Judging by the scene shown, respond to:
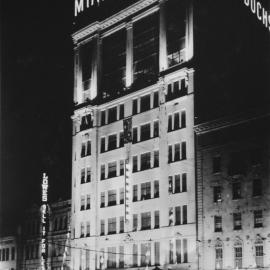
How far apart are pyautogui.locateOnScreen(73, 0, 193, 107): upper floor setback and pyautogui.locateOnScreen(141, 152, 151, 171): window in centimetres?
754

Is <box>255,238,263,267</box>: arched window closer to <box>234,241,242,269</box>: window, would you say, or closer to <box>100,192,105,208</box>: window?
<box>234,241,242,269</box>: window

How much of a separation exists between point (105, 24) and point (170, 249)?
3369 cm

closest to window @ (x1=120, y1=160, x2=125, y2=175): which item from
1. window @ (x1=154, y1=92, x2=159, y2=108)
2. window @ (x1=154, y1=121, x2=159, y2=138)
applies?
window @ (x1=154, y1=121, x2=159, y2=138)

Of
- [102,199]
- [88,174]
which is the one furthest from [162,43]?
[102,199]

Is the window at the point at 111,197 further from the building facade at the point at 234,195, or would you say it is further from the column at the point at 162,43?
the column at the point at 162,43

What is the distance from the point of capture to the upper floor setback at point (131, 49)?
6812 cm

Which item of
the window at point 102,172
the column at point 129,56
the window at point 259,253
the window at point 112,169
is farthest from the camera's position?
the column at point 129,56

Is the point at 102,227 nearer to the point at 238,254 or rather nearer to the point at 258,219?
the point at 238,254

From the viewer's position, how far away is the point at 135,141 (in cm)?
6938

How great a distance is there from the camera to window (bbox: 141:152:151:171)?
6684 centimetres

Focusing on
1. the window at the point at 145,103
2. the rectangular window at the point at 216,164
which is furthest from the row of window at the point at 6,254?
the rectangular window at the point at 216,164

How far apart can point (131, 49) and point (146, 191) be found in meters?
19.4

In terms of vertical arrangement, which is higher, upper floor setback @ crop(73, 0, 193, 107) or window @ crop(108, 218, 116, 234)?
upper floor setback @ crop(73, 0, 193, 107)

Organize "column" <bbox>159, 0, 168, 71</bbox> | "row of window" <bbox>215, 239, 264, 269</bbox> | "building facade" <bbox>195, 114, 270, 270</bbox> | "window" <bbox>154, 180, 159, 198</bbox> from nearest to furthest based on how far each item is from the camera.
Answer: "row of window" <bbox>215, 239, 264, 269</bbox>, "building facade" <bbox>195, 114, 270, 270</bbox>, "window" <bbox>154, 180, 159, 198</bbox>, "column" <bbox>159, 0, 168, 71</bbox>
